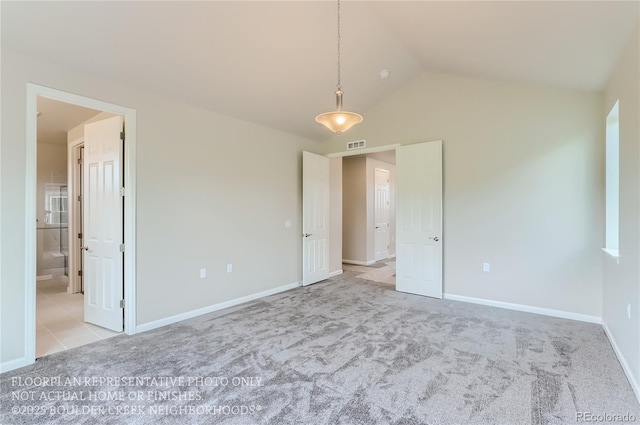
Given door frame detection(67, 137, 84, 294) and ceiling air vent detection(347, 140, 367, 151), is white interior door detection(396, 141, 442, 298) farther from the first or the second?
door frame detection(67, 137, 84, 294)

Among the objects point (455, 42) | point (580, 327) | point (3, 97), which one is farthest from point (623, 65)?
point (3, 97)

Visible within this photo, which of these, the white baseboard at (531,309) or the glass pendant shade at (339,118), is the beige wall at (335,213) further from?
the glass pendant shade at (339,118)

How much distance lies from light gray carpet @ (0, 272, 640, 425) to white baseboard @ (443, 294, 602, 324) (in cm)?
18

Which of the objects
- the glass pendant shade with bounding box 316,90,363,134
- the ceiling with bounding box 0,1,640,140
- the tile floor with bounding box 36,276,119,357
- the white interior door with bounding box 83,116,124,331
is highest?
the ceiling with bounding box 0,1,640,140

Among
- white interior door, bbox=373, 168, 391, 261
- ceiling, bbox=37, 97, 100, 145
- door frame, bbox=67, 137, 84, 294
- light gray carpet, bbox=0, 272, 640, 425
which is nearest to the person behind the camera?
light gray carpet, bbox=0, 272, 640, 425

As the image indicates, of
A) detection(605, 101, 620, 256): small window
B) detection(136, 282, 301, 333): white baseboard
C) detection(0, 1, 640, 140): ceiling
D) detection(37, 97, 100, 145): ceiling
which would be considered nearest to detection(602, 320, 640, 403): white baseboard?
detection(605, 101, 620, 256): small window

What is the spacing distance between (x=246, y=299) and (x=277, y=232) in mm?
1183

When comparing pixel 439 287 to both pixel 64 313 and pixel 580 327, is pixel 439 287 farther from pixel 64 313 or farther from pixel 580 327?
pixel 64 313

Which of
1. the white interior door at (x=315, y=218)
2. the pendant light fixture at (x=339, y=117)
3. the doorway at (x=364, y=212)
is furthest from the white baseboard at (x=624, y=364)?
the doorway at (x=364, y=212)

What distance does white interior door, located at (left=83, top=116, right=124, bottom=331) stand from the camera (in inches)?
132

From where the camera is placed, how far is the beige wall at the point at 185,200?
256 cm

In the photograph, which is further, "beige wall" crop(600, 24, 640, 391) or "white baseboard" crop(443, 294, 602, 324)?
"white baseboard" crop(443, 294, 602, 324)

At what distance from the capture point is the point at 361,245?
7.53 m

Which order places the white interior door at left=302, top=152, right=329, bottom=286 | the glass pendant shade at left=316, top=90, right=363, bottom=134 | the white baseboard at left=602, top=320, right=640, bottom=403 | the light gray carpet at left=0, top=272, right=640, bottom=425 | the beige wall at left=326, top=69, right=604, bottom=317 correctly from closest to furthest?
the light gray carpet at left=0, top=272, right=640, bottom=425
the white baseboard at left=602, top=320, right=640, bottom=403
the glass pendant shade at left=316, top=90, right=363, bottom=134
the beige wall at left=326, top=69, right=604, bottom=317
the white interior door at left=302, top=152, right=329, bottom=286
